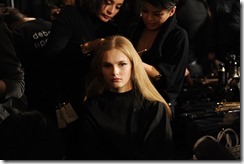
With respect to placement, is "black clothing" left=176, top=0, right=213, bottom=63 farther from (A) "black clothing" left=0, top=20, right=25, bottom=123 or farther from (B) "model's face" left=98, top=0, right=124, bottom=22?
(A) "black clothing" left=0, top=20, right=25, bottom=123

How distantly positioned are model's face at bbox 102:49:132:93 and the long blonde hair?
14 millimetres

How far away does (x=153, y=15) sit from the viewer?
133 cm

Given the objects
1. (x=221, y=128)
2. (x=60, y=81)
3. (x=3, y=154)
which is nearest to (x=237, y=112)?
(x=221, y=128)

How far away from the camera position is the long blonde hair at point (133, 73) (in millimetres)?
1278

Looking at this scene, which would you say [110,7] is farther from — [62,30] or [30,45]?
[30,45]

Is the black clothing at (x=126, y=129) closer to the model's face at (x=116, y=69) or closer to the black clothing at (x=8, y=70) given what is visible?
the model's face at (x=116, y=69)

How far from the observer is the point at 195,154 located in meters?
1.33

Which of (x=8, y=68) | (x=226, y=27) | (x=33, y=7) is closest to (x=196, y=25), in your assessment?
(x=226, y=27)

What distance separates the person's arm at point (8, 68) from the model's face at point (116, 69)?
1.07ft

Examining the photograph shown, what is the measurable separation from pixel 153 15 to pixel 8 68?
0.59m

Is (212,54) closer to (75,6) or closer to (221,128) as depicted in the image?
(221,128)

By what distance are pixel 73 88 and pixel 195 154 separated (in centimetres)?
53

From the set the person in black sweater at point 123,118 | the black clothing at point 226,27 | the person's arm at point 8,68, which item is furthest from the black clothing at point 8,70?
the black clothing at point 226,27

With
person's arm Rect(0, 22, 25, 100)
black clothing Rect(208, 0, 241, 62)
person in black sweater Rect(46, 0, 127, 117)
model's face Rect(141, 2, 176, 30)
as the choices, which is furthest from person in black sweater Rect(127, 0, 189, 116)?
person's arm Rect(0, 22, 25, 100)
